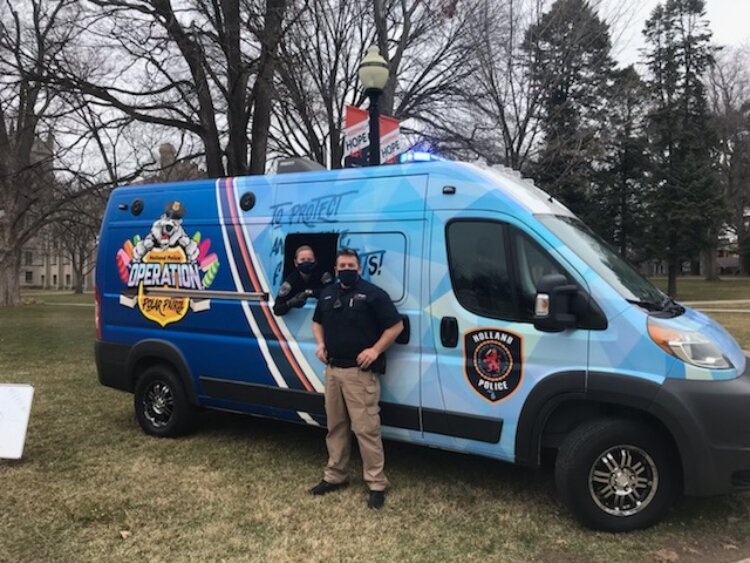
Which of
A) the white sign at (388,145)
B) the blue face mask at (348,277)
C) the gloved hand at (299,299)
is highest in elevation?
the white sign at (388,145)

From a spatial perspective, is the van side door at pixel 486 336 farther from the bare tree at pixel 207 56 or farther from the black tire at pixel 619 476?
the bare tree at pixel 207 56

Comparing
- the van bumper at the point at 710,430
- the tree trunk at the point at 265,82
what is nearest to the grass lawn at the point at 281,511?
the van bumper at the point at 710,430

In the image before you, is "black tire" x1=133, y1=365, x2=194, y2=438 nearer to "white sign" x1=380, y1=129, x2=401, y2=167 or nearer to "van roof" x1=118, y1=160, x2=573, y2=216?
"van roof" x1=118, y1=160, x2=573, y2=216

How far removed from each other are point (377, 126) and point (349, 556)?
6.12m

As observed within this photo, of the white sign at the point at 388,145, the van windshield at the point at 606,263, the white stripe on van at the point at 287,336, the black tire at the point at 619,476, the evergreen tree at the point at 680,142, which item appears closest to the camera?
the black tire at the point at 619,476

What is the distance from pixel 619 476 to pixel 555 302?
1.19 metres

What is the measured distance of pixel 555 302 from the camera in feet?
13.0

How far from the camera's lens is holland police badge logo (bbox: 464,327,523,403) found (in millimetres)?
4250

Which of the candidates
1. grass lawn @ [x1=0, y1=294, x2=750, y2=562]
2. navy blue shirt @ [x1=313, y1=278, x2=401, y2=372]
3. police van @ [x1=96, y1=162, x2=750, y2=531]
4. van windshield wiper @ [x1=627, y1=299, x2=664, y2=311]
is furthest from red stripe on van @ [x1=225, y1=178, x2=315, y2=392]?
van windshield wiper @ [x1=627, y1=299, x2=664, y2=311]

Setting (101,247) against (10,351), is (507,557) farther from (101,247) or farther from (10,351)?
(10,351)

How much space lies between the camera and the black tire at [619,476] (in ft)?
13.0

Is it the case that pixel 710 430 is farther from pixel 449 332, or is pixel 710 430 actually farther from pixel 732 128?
pixel 732 128

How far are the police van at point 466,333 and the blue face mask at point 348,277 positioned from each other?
337 millimetres

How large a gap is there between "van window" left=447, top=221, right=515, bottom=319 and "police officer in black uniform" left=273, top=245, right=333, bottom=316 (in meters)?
1.21
